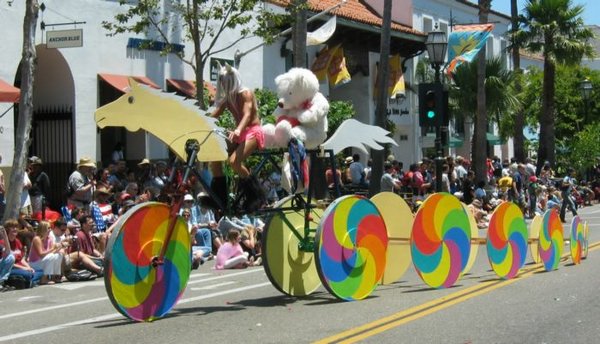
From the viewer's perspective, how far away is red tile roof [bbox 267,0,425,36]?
3159 centimetres

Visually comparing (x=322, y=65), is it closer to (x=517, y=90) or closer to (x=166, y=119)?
(x=517, y=90)

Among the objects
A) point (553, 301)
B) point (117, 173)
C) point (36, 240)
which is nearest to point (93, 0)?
point (117, 173)

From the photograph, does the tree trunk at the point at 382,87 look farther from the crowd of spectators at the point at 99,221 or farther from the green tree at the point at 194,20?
the green tree at the point at 194,20

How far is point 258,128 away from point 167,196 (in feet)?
3.97

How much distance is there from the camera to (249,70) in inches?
1101

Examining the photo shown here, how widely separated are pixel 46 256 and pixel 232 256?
3.30 meters

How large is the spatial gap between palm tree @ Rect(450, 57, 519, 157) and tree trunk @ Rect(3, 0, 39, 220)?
23593mm

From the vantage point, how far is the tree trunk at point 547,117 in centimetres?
3769

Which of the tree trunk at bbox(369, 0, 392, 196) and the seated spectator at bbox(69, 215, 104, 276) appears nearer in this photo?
the seated spectator at bbox(69, 215, 104, 276)

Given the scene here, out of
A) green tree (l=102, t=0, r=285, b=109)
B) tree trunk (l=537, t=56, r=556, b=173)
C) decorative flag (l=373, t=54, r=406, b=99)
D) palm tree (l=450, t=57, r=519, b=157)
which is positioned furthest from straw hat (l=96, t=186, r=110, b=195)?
tree trunk (l=537, t=56, r=556, b=173)

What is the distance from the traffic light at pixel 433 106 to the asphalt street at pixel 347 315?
27.3 ft

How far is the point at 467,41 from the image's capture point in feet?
92.9

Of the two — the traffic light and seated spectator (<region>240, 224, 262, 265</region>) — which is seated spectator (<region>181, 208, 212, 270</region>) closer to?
seated spectator (<region>240, 224, 262, 265</region>)

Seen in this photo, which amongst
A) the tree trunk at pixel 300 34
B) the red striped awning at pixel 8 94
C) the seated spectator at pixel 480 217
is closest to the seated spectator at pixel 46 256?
the red striped awning at pixel 8 94
